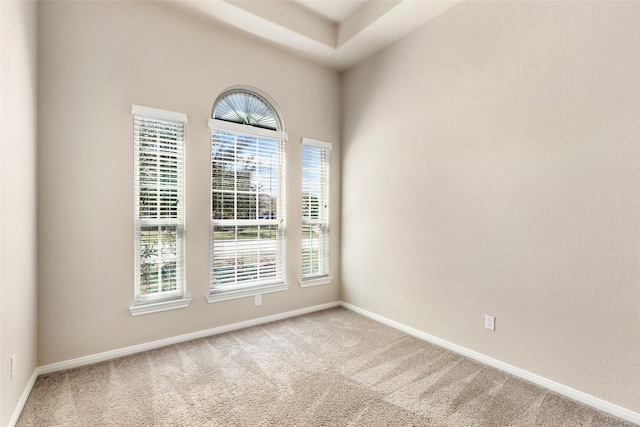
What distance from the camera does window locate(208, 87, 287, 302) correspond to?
315 centimetres

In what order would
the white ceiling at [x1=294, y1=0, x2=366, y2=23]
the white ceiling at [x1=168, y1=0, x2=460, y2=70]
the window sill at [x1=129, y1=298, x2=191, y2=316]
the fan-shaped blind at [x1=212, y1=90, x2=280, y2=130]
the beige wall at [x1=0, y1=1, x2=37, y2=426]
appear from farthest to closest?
1. the fan-shaped blind at [x1=212, y1=90, x2=280, y2=130]
2. the white ceiling at [x1=294, y1=0, x2=366, y2=23]
3. the white ceiling at [x1=168, y1=0, x2=460, y2=70]
4. the window sill at [x1=129, y1=298, x2=191, y2=316]
5. the beige wall at [x1=0, y1=1, x2=37, y2=426]

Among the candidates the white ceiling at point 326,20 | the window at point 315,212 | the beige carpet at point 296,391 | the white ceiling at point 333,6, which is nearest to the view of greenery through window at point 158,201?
the beige carpet at point 296,391

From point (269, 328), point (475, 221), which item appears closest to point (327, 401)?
point (269, 328)

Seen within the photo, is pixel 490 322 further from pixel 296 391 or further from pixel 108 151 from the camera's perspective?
pixel 108 151

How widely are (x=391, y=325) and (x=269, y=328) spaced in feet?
4.29

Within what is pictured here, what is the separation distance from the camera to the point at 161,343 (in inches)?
110

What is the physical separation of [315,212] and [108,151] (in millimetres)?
2222

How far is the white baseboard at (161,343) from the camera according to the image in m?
2.40

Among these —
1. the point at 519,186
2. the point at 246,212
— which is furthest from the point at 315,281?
the point at 519,186

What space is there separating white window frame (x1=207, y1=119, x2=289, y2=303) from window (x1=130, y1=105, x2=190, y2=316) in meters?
0.28

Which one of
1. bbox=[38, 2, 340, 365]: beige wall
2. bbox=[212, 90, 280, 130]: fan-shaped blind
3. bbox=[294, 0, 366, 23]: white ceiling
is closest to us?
bbox=[38, 2, 340, 365]: beige wall

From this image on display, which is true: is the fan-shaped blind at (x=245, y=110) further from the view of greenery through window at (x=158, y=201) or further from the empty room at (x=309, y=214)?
the view of greenery through window at (x=158, y=201)

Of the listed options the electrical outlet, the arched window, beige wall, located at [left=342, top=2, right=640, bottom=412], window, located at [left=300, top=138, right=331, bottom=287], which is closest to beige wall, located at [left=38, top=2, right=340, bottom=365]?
the arched window

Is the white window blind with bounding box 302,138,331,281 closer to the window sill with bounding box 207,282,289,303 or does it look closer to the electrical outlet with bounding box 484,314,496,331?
the window sill with bounding box 207,282,289,303
